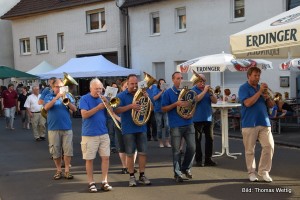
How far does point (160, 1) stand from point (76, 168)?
15231 millimetres

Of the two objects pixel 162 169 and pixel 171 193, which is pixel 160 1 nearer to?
pixel 162 169

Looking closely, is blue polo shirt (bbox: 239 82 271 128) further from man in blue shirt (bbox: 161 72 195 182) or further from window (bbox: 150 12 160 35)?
window (bbox: 150 12 160 35)

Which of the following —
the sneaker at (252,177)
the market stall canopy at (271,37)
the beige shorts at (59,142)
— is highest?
the market stall canopy at (271,37)

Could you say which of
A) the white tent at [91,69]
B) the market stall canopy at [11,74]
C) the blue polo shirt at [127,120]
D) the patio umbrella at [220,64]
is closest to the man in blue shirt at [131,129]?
the blue polo shirt at [127,120]

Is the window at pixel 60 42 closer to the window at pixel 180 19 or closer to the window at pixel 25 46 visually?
the window at pixel 25 46

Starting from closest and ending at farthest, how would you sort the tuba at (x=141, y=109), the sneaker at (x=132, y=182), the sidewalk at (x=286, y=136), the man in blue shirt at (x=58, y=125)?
the tuba at (x=141, y=109) → the sneaker at (x=132, y=182) → the man in blue shirt at (x=58, y=125) → the sidewalk at (x=286, y=136)

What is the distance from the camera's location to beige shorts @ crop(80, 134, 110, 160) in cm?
693

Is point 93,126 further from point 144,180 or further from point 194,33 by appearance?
point 194,33

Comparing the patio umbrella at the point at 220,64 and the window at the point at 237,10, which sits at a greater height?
the window at the point at 237,10

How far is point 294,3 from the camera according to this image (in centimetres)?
1769

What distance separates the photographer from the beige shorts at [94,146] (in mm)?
6934

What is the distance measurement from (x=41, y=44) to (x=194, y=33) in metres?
13.2

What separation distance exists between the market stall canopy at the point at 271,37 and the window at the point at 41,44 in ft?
79.4

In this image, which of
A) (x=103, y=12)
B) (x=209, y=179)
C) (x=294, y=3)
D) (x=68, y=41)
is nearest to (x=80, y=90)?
(x=68, y=41)
